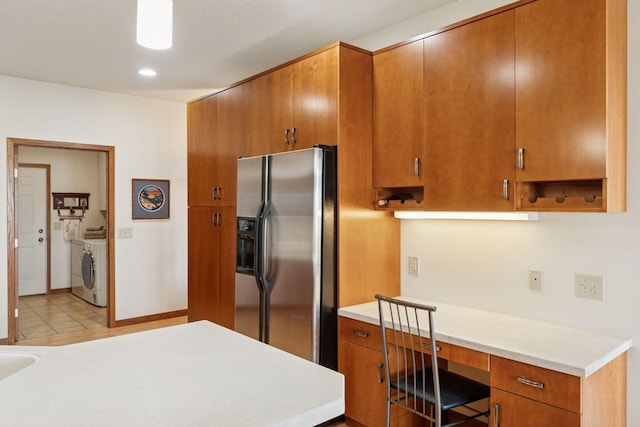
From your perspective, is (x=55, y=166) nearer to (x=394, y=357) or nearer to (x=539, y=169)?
(x=394, y=357)

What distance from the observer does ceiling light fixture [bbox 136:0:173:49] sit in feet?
4.32

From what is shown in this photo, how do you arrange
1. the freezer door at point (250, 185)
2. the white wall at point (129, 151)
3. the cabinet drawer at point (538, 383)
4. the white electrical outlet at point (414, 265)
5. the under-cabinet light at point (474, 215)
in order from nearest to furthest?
the cabinet drawer at point (538, 383) → the under-cabinet light at point (474, 215) → the white electrical outlet at point (414, 265) → the freezer door at point (250, 185) → the white wall at point (129, 151)

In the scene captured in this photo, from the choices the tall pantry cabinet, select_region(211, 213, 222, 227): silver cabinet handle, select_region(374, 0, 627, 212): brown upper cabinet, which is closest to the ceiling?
the tall pantry cabinet

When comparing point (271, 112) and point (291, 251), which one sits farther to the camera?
point (271, 112)

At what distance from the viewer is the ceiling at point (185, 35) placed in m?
2.84

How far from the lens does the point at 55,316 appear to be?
569 centimetres

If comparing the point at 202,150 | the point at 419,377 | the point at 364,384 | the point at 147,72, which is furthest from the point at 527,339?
the point at 147,72

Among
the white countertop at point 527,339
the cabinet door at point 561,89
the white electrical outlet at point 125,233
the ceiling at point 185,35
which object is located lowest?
the white countertop at point 527,339

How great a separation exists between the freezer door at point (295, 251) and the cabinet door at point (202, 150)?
119cm

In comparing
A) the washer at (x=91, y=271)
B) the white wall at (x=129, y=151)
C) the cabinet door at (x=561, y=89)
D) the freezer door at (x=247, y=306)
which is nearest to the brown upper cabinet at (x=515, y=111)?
the cabinet door at (x=561, y=89)

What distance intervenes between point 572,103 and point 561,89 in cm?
9

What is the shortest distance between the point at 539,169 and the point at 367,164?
1.07 m

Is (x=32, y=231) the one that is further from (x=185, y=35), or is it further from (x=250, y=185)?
(x=250, y=185)

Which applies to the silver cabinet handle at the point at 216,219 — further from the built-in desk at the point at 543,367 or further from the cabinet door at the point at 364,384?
the built-in desk at the point at 543,367
